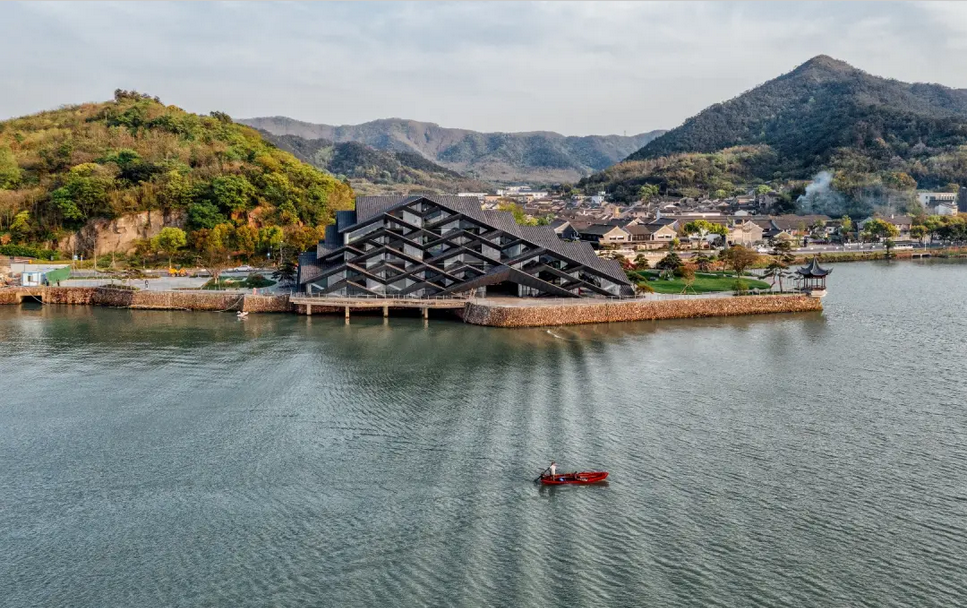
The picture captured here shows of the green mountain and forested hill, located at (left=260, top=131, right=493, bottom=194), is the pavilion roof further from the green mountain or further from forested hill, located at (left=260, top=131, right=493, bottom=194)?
forested hill, located at (left=260, top=131, right=493, bottom=194)

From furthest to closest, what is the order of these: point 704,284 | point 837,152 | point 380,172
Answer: point 380,172 < point 837,152 < point 704,284

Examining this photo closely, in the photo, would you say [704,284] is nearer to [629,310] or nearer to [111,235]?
[629,310]

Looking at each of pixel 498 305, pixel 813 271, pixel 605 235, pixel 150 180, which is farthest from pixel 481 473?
pixel 150 180

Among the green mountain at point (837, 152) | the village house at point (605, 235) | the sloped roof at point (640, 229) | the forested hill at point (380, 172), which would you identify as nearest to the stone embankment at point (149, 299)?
the village house at point (605, 235)

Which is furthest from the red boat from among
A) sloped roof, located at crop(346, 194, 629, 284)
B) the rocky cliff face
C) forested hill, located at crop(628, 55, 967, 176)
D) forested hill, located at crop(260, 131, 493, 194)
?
forested hill, located at crop(260, 131, 493, 194)

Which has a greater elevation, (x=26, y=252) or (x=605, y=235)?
(x=605, y=235)

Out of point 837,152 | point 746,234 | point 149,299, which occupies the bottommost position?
point 149,299
